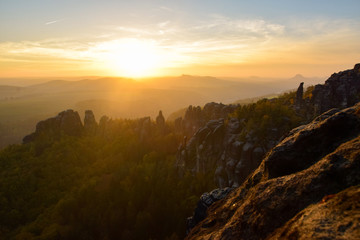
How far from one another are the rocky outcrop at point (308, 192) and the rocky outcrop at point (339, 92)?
215 feet

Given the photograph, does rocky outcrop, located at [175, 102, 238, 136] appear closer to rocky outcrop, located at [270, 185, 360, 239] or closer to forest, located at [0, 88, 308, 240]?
forest, located at [0, 88, 308, 240]

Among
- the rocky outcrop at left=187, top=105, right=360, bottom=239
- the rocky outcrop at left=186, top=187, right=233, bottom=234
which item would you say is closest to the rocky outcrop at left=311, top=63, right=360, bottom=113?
the rocky outcrop at left=186, top=187, right=233, bottom=234

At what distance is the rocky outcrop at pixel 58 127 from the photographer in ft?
409

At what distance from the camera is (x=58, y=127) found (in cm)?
12938

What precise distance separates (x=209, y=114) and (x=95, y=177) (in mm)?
57159

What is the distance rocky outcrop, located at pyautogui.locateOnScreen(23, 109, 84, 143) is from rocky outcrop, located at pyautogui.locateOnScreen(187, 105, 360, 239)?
12803 centimetres

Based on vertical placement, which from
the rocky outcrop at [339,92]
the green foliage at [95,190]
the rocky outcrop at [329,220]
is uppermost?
the rocky outcrop at [339,92]

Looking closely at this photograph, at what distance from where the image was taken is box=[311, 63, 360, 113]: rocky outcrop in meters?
70.5

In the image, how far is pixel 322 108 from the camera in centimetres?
7150

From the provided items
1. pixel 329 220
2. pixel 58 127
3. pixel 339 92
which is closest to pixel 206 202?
pixel 329 220

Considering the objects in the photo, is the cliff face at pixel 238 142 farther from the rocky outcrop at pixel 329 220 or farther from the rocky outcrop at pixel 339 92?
the rocky outcrop at pixel 329 220

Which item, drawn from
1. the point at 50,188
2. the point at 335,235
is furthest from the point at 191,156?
the point at 335,235

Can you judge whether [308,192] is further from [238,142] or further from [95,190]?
[95,190]

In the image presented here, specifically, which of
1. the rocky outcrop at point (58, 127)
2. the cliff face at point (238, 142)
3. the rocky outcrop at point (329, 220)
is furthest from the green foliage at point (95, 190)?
the rocky outcrop at point (329, 220)
